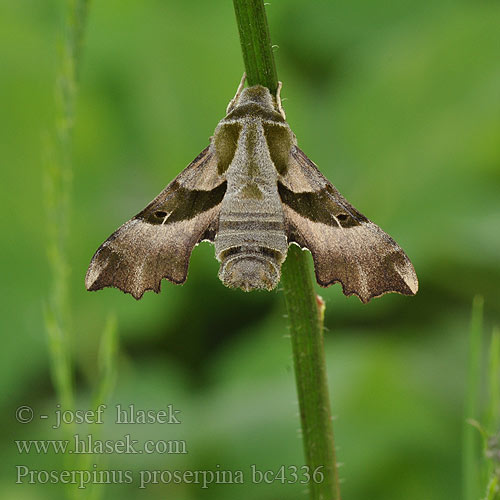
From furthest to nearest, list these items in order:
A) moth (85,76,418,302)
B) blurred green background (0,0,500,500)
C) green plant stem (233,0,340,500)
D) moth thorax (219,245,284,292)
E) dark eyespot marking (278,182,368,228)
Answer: blurred green background (0,0,500,500) < dark eyespot marking (278,182,368,228) < moth (85,76,418,302) < moth thorax (219,245,284,292) < green plant stem (233,0,340,500)

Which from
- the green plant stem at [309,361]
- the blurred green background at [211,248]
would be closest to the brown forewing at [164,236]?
the green plant stem at [309,361]

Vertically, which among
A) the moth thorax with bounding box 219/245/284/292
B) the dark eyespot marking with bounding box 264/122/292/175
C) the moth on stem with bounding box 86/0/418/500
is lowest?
the moth thorax with bounding box 219/245/284/292

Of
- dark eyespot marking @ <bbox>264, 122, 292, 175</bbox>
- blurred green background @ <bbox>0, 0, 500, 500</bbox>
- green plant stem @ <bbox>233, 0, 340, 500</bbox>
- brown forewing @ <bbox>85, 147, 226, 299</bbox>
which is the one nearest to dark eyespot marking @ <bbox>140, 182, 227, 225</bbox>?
brown forewing @ <bbox>85, 147, 226, 299</bbox>

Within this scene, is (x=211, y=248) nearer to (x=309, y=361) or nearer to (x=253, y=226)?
(x=253, y=226)

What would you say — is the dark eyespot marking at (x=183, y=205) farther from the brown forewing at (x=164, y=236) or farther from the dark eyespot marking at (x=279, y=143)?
the dark eyespot marking at (x=279, y=143)

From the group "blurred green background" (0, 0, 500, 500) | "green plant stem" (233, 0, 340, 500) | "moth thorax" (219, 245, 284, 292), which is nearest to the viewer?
"green plant stem" (233, 0, 340, 500)

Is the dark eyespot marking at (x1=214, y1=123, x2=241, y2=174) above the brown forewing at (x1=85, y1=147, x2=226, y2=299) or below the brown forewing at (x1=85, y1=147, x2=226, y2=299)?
above

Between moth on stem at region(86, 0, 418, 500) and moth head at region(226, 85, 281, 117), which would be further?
moth on stem at region(86, 0, 418, 500)

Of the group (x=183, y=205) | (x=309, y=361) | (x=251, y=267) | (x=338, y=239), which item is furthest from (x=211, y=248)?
(x=309, y=361)

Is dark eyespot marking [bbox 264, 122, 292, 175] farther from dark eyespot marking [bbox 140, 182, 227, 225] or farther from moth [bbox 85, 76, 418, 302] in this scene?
dark eyespot marking [bbox 140, 182, 227, 225]
